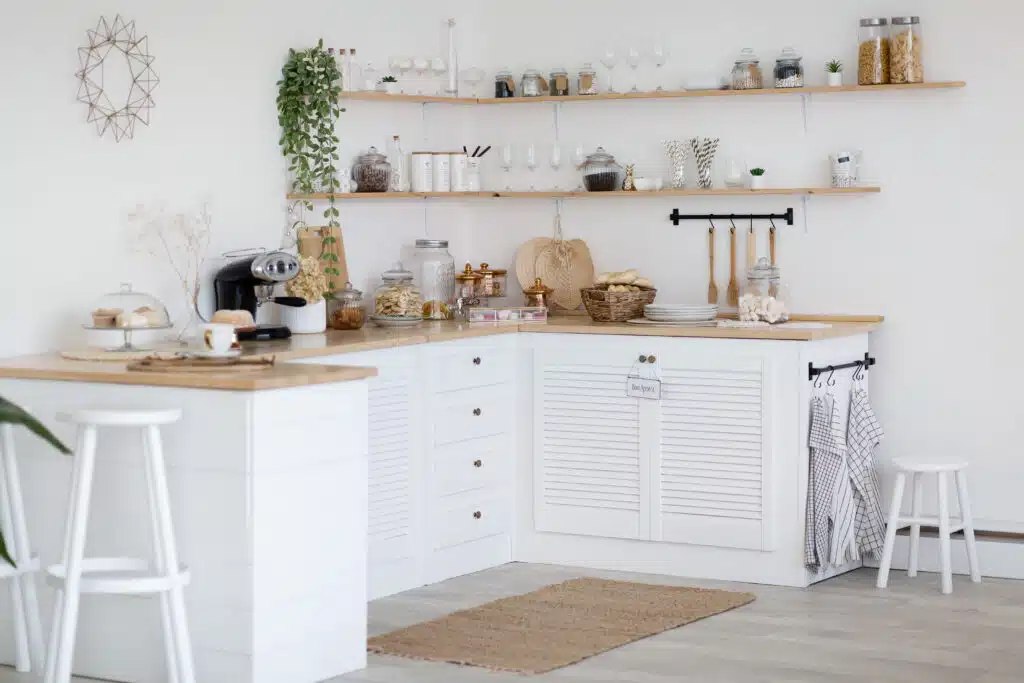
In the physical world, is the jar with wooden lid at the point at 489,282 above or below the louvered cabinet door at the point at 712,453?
above

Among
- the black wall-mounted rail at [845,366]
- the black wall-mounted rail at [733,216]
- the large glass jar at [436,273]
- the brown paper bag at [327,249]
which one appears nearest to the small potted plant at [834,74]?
the black wall-mounted rail at [733,216]

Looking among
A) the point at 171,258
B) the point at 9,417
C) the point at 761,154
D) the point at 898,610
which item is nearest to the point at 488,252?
the point at 761,154

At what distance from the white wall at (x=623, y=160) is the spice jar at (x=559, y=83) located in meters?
0.11

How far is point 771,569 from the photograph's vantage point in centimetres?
580

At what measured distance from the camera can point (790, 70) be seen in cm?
625

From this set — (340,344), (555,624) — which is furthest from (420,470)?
(555,624)

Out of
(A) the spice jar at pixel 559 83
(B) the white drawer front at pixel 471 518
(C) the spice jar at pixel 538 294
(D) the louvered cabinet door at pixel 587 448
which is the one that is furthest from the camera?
(A) the spice jar at pixel 559 83

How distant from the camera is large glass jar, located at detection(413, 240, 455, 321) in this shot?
6.55 meters

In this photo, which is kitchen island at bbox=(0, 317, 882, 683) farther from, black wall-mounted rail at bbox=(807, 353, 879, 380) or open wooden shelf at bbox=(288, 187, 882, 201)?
open wooden shelf at bbox=(288, 187, 882, 201)

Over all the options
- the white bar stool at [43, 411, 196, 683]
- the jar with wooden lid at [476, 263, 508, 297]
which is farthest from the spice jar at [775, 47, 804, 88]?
the white bar stool at [43, 411, 196, 683]

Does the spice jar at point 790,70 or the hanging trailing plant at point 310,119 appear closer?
the hanging trailing plant at point 310,119

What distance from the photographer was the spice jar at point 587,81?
6695 mm

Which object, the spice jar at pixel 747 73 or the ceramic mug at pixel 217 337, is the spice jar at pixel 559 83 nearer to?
the spice jar at pixel 747 73

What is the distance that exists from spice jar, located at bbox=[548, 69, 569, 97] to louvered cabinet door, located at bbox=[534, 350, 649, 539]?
1.24 meters
